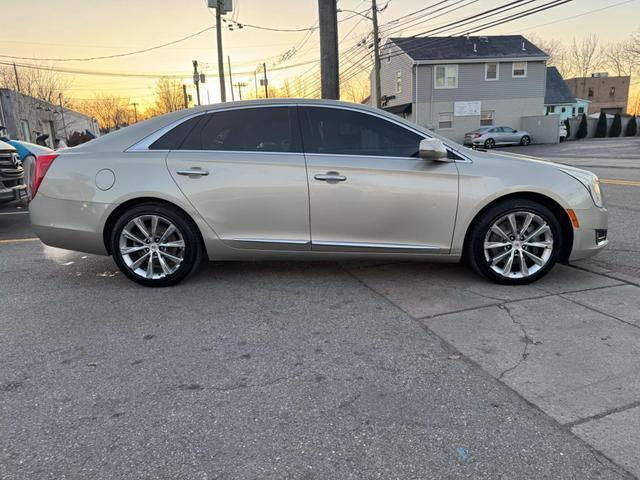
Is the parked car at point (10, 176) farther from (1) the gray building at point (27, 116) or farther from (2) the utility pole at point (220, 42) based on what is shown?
(1) the gray building at point (27, 116)

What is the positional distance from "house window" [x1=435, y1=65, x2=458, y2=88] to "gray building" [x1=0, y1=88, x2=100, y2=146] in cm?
2294

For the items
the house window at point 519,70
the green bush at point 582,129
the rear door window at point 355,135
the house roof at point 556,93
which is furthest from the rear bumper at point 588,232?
the house roof at point 556,93

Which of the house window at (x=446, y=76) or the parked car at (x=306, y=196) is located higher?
the house window at (x=446, y=76)

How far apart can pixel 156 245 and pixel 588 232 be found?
389 cm

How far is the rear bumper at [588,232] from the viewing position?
164 inches

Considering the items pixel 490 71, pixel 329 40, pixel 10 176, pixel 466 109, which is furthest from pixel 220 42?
pixel 490 71

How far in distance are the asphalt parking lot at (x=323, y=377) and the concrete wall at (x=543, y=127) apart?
33.5 metres

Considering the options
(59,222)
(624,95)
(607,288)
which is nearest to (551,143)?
(607,288)

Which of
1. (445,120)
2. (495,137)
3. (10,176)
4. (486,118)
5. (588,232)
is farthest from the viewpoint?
(486,118)

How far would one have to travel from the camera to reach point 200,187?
416 cm

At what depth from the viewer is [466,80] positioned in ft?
111

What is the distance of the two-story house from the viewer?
33219 mm

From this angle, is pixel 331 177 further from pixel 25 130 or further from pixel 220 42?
pixel 25 130

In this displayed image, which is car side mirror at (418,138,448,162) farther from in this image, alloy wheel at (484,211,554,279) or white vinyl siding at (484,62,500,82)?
white vinyl siding at (484,62,500,82)
